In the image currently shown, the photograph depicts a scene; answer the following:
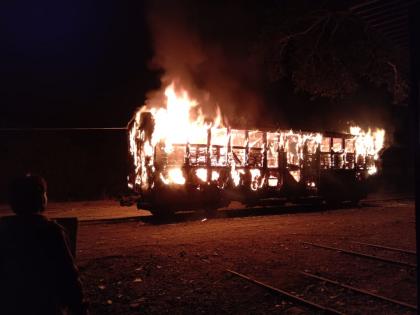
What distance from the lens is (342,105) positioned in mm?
29047

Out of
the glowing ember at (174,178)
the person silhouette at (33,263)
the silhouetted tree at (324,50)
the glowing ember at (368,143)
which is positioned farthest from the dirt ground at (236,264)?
the glowing ember at (368,143)

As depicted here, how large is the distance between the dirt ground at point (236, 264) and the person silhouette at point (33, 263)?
3.05m

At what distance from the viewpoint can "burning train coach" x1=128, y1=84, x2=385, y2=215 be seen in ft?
44.6

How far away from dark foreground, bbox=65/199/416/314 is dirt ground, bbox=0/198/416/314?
0.02 m

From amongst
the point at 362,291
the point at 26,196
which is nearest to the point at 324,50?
the point at 362,291

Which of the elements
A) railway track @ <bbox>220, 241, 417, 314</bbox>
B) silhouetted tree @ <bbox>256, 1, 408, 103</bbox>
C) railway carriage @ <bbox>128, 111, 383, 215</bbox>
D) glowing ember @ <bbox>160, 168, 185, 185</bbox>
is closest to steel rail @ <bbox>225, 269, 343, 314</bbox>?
railway track @ <bbox>220, 241, 417, 314</bbox>

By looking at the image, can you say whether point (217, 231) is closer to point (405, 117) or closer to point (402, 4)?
point (402, 4)

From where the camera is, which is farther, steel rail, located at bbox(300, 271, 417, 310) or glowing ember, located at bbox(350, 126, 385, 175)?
glowing ember, located at bbox(350, 126, 385, 175)

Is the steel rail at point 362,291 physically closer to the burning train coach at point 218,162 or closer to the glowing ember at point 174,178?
the glowing ember at point 174,178

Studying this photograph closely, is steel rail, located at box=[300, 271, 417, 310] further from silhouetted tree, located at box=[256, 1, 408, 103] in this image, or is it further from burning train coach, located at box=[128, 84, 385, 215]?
burning train coach, located at box=[128, 84, 385, 215]

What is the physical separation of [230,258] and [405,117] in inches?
1064

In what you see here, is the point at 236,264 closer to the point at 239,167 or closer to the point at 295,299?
the point at 295,299

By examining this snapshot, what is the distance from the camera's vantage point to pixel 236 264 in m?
7.66

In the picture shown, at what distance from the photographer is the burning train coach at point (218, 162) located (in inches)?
535
